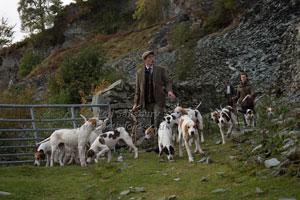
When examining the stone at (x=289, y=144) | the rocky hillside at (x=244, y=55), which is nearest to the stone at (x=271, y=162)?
the stone at (x=289, y=144)

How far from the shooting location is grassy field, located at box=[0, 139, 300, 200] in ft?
12.8

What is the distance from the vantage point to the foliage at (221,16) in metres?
29.2

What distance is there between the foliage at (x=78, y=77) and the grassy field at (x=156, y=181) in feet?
36.2

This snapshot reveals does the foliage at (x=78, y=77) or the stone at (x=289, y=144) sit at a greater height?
the foliage at (x=78, y=77)

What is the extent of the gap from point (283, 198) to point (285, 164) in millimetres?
1101

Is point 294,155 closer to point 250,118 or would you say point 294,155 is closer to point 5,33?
point 250,118

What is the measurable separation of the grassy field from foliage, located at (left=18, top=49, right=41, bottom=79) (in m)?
48.8

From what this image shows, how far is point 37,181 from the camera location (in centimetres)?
561

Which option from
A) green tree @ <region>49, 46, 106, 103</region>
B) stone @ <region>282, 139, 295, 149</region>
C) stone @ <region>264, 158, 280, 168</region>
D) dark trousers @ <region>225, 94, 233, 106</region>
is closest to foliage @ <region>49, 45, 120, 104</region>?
green tree @ <region>49, 46, 106, 103</region>

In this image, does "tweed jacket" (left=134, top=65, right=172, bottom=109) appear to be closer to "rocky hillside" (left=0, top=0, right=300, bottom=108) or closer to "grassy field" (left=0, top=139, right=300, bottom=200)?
"grassy field" (left=0, top=139, right=300, bottom=200)

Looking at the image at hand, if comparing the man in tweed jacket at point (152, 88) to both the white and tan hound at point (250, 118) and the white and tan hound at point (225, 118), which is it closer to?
the white and tan hound at point (225, 118)

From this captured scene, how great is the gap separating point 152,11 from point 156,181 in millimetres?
45630

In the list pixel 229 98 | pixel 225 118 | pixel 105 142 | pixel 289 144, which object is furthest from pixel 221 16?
pixel 289 144

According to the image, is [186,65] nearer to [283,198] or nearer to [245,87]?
[245,87]
